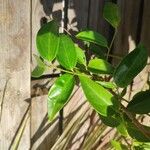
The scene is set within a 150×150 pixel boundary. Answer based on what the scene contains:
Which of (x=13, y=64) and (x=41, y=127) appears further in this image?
(x=41, y=127)

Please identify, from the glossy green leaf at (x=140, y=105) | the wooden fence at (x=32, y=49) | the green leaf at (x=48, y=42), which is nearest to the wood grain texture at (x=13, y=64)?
the wooden fence at (x=32, y=49)

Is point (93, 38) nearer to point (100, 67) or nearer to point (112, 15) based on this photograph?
point (112, 15)

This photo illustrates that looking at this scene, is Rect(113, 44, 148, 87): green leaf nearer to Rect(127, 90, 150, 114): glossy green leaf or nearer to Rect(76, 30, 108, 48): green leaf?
Rect(127, 90, 150, 114): glossy green leaf

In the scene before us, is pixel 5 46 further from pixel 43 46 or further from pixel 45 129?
pixel 43 46

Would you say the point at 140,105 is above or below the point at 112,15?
below

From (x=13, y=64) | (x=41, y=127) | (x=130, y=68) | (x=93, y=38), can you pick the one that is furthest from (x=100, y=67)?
(x=41, y=127)

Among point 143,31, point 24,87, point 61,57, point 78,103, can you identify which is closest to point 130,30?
point 143,31
